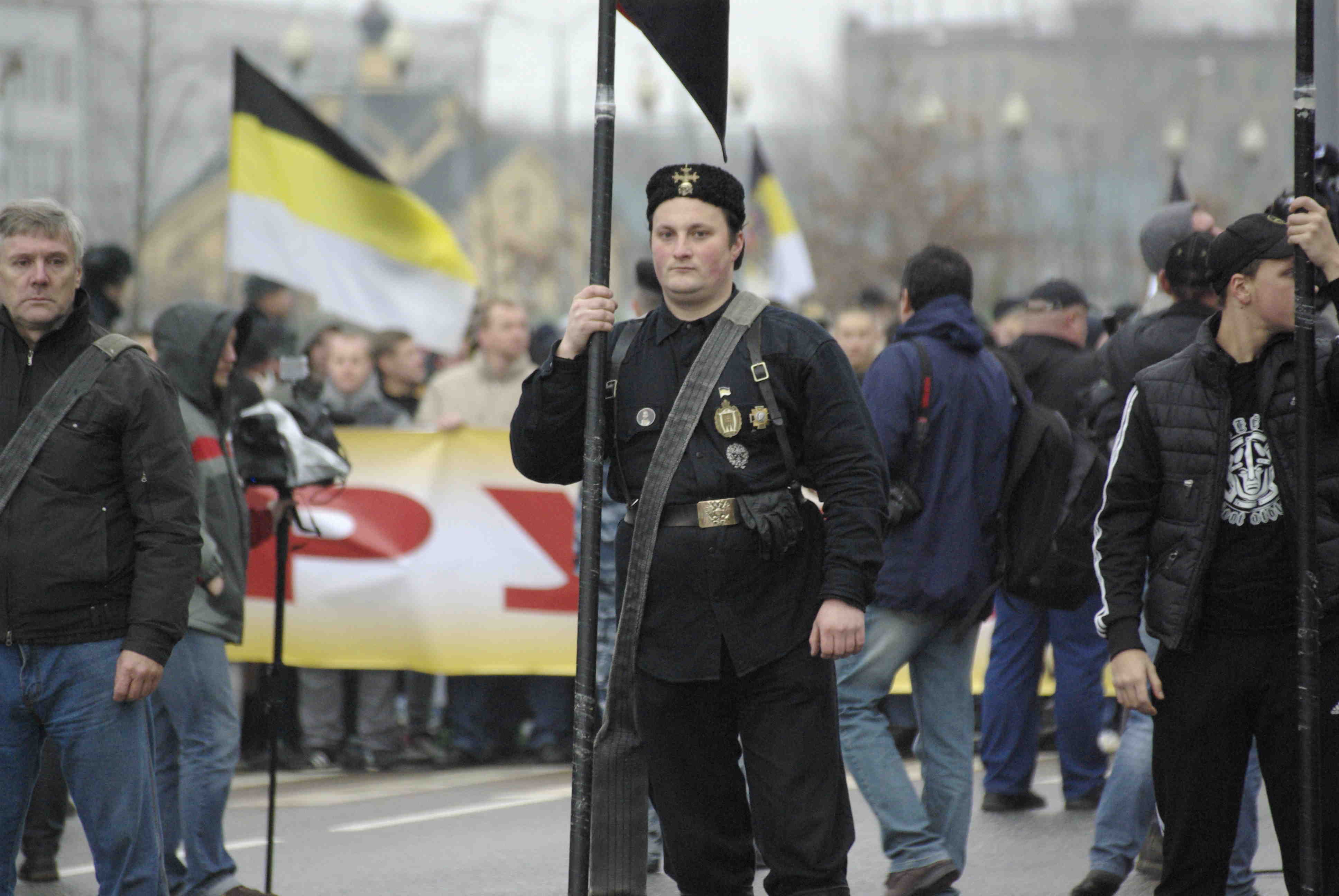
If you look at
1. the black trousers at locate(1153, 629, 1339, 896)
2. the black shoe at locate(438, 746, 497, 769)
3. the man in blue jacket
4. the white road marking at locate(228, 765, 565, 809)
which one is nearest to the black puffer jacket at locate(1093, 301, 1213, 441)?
the man in blue jacket

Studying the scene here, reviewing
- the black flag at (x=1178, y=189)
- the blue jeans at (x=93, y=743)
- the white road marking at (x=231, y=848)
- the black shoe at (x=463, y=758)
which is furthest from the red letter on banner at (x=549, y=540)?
the blue jeans at (x=93, y=743)

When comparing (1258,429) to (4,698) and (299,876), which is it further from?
(299,876)

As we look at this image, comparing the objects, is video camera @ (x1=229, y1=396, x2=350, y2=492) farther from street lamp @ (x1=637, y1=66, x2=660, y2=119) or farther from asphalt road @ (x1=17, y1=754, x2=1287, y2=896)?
street lamp @ (x1=637, y1=66, x2=660, y2=119)

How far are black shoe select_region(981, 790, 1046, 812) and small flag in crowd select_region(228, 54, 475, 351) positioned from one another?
4176 millimetres

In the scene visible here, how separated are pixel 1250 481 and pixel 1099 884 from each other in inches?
89.3

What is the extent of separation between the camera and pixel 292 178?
33.6ft

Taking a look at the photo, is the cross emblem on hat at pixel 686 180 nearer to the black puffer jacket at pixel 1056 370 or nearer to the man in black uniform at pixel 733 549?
the man in black uniform at pixel 733 549

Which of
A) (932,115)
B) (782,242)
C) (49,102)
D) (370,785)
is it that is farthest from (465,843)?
(49,102)

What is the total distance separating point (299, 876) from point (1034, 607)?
3.42 meters

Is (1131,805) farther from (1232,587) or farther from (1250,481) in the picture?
(1250,481)

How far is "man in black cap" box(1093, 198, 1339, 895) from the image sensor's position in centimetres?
470

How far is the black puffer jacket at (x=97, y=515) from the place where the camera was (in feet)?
16.3

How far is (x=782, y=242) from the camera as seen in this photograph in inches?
611

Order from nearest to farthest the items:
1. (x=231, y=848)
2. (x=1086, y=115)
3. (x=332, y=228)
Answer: (x=231, y=848), (x=332, y=228), (x=1086, y=115)
